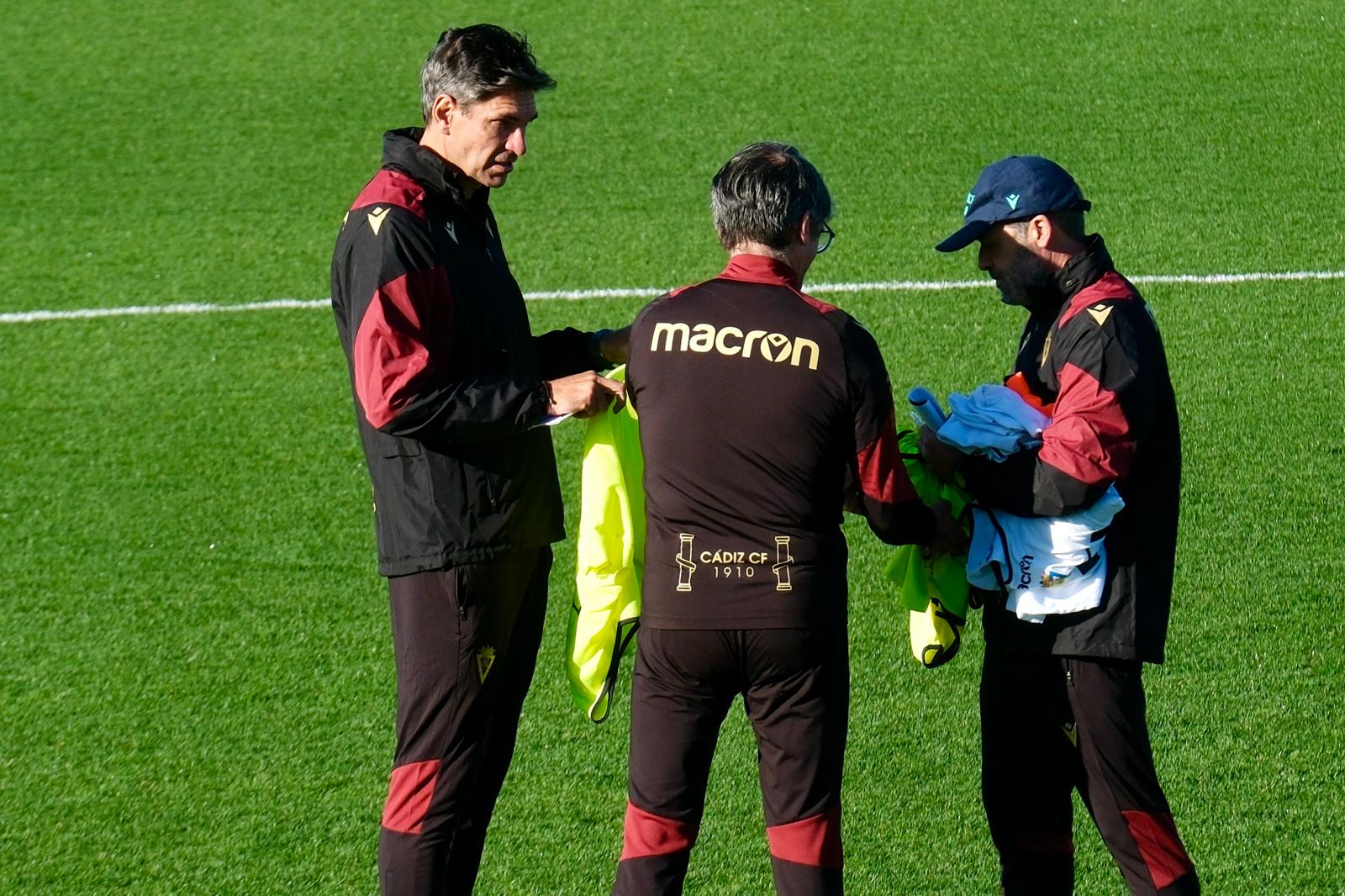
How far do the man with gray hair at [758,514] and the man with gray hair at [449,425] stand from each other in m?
0.39

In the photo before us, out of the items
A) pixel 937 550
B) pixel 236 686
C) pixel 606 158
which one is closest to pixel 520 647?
pixel 937 550

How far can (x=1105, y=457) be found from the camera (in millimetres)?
3318

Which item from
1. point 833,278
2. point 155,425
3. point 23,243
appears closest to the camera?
point 155,425

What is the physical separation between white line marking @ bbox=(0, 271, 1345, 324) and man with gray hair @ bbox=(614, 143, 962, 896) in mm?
5117

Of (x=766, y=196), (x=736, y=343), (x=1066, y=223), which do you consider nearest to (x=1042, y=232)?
(x=1066, y=223)

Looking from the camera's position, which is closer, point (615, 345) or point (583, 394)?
point (583, 394)

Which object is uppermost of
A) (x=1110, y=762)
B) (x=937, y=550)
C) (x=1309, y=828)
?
(x=937, y=550)

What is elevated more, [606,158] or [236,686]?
[606,158]

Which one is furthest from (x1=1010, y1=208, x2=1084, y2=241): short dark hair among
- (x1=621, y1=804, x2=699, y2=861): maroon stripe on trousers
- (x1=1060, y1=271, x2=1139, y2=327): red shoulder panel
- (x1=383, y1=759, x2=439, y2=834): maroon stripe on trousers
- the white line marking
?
the white line marking

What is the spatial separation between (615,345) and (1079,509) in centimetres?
120

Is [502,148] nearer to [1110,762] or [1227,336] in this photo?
[1110,762]

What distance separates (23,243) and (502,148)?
691 cm

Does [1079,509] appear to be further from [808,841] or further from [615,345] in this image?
[615,345]

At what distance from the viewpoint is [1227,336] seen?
7703 millimetres
